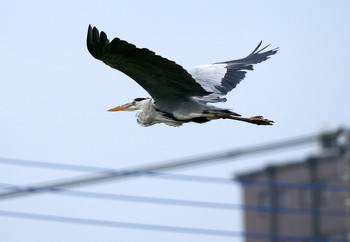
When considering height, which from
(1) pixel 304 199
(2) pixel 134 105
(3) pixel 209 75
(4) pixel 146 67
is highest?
(1) pixel 304 199

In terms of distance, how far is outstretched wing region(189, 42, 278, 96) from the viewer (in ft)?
32.4

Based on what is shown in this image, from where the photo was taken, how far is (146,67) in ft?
28.6

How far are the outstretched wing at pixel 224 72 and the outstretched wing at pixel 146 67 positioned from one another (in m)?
0.52

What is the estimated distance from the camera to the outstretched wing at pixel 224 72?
9.88m

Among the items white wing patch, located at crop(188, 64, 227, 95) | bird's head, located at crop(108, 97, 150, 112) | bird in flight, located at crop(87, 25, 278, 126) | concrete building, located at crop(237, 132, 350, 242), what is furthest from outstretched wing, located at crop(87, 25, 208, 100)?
concrete building, located at crop(237, 132, 350, 242)

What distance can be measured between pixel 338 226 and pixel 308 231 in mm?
949

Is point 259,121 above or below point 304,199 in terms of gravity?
below

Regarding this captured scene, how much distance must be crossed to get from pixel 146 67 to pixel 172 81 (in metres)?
0.45

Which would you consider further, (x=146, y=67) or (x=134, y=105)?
(x=134, y=105)

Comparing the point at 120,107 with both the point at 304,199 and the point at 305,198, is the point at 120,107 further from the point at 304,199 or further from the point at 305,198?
the point at 305,198

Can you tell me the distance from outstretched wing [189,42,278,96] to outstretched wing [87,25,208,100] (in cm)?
52

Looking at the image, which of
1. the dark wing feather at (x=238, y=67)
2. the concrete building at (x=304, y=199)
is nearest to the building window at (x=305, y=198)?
the concrete building at (x=304, y=199)

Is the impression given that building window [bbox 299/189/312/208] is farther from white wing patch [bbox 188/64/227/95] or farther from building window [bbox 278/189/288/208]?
white wing patch [bbox 188/64/227/95]

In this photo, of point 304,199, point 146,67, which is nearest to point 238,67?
point 146,67
